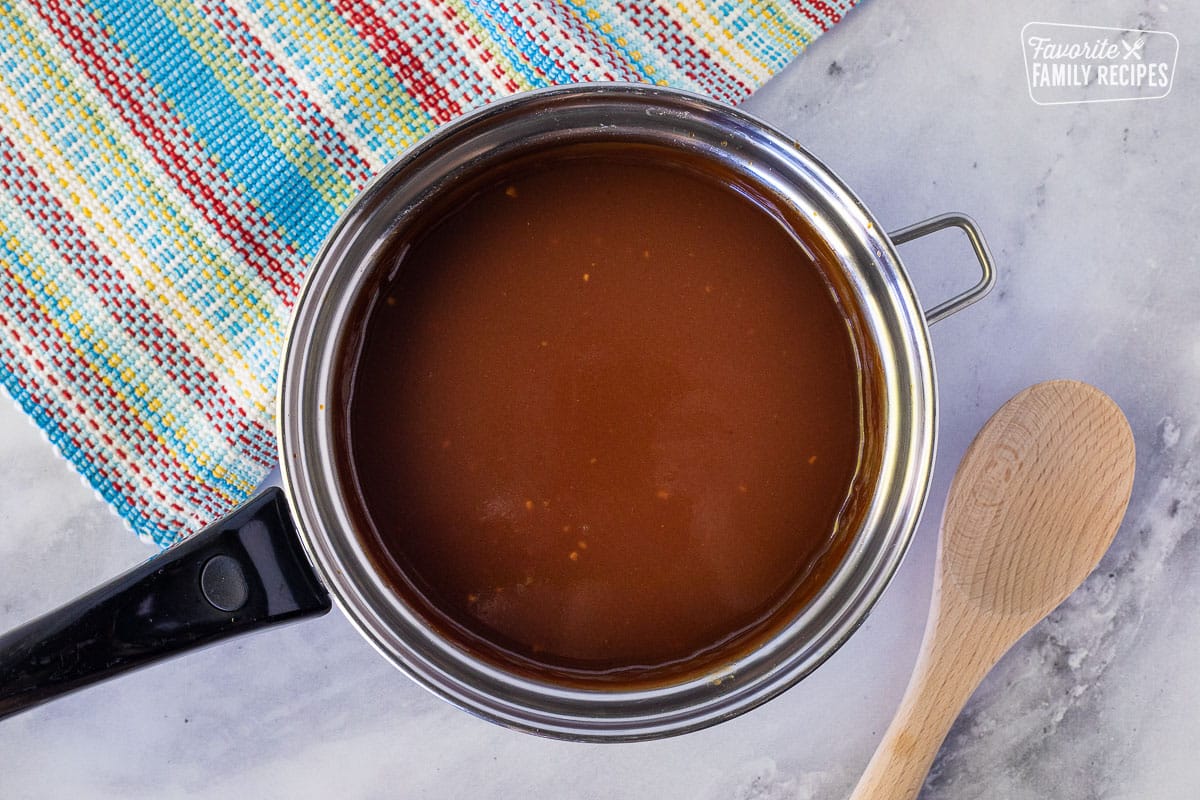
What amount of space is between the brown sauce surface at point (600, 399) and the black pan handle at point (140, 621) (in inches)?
3.9

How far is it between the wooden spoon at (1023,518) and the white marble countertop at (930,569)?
0.04 meters

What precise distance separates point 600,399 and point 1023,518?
37 cm

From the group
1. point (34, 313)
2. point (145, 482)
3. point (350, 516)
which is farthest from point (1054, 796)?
point (34, 313)

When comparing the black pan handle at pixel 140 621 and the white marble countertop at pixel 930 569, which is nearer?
the black pan handle at pixel 140 621

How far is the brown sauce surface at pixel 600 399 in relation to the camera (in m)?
0.61

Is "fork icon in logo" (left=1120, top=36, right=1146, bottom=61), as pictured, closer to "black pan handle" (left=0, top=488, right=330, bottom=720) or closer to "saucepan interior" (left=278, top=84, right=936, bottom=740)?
"saucepan interior" (left=278, top=84, right=936, bottom=740)

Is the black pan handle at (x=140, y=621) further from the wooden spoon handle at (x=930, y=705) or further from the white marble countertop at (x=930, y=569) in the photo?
the wooden spoon handle at (x=930, y=705)

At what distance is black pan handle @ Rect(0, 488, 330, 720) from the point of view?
62 cm

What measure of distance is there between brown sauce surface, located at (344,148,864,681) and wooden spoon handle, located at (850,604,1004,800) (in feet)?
0.67

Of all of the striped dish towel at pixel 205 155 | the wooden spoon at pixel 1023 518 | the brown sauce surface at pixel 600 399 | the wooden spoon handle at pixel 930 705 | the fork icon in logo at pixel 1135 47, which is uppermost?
the striped dish towel at pixel 205 155

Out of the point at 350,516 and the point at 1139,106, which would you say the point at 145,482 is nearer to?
the point at 350,516

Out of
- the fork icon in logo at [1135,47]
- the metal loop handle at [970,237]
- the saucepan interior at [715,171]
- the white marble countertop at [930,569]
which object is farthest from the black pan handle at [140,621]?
the fork icon in logo at [1135,47]

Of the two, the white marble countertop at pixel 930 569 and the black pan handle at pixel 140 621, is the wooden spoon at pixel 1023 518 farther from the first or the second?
the black pan handle at pixel 140 621

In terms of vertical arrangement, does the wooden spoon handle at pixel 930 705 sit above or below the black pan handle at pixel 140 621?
below
